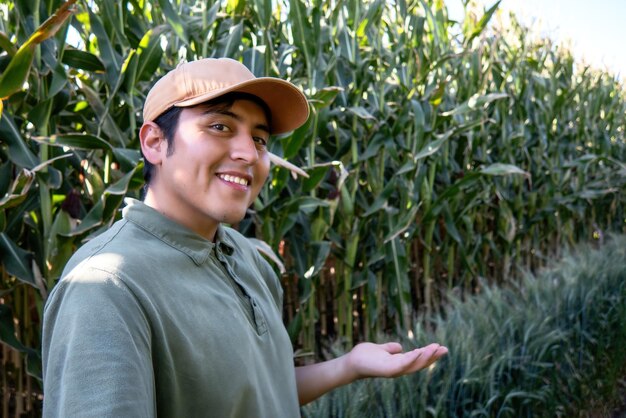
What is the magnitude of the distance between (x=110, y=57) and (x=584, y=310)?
8.44 ft

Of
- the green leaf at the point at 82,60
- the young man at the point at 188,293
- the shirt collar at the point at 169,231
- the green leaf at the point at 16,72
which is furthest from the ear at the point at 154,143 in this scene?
the green leaf at the point at 82,60

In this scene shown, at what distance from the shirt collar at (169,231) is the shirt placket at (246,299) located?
0.06 m

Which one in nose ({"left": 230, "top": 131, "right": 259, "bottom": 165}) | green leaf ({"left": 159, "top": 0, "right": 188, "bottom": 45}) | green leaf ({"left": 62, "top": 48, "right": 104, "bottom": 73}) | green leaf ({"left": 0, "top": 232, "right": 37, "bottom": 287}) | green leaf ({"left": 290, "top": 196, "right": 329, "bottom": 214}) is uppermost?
green leaf ({"left": 159, "top": 0, "right": 188, "bottom": 45})

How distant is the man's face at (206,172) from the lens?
1.27 m

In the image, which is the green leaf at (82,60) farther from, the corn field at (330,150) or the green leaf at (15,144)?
the green leaf at (15,144)

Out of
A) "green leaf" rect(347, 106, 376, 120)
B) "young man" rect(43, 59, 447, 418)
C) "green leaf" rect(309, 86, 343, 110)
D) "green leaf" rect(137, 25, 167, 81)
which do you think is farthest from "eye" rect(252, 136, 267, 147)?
"green leaf" rect(347, 106, 376, 120)

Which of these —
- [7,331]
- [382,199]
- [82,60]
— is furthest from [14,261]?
[382,199]

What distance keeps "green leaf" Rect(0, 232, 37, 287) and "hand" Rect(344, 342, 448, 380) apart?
1318mm

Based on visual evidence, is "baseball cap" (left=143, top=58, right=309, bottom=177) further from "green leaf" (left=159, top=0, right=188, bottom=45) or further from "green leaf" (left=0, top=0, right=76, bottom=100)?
"green leaf" (left=159, top=0, right=188, bottom=45)

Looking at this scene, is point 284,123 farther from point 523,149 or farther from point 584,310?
point 523,149

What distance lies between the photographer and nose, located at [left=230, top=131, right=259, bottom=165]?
4.27 feet

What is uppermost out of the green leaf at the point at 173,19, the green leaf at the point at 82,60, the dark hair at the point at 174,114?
the green leaf at the point at 173,19

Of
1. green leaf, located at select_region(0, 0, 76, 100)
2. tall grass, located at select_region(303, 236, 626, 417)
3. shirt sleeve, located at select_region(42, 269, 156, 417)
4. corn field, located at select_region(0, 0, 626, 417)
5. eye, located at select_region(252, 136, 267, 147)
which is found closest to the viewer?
shirt sleeve, located at select_region(42, 269, 156, 417)

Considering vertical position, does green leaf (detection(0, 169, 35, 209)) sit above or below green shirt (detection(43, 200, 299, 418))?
above
